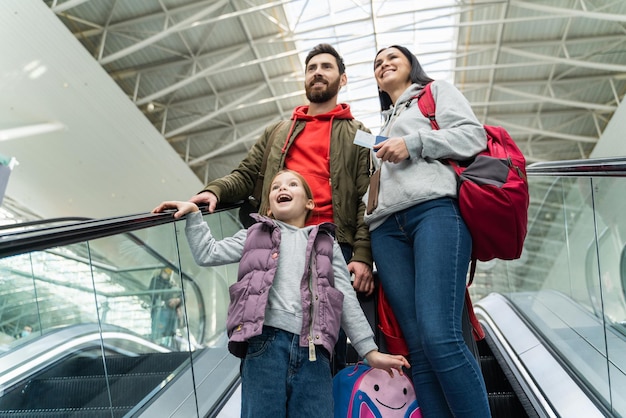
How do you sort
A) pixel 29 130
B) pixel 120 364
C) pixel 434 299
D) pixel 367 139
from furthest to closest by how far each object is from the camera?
pixel 29 130
pixel 120 364
pixel 367 139
pixel 434 299

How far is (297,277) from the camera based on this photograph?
2.09 m

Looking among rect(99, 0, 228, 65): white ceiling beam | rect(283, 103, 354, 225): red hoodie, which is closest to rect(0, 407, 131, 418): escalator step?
rect(283, 103, 354, 225): red hoodie

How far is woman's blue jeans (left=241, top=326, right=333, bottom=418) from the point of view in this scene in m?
1.83

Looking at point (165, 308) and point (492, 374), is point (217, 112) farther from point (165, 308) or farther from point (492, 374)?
A: point (492, 374)

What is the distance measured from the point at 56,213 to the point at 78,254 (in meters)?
16.4

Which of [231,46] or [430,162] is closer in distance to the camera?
[430,162]

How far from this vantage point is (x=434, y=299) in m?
1.93

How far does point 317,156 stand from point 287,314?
107 cm

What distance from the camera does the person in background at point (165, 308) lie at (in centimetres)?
338

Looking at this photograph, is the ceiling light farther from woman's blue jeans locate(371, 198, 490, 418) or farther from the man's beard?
woman's blue jeans locate(371, 198, 490, 418)

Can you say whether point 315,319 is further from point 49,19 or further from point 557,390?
point 49,19

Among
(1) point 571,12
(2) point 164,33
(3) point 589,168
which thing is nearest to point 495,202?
(3) point 589,168

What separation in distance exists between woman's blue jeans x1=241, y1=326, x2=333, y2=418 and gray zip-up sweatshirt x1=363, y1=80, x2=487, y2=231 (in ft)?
2.20

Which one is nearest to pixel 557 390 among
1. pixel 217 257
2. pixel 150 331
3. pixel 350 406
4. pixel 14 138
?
pixel 350 406
